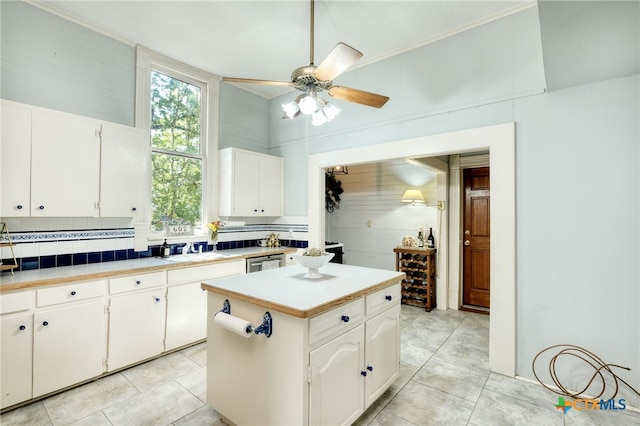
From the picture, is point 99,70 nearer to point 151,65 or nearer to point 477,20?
point 151,65

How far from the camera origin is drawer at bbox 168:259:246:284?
3019 mm

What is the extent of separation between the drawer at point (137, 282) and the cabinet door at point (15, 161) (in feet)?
2.74

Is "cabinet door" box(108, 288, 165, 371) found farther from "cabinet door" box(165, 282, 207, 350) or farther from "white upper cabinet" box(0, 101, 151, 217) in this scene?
"white upper cabinet" box(0, 101, 151, 217)

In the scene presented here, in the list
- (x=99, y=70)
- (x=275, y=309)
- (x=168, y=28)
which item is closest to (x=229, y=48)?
(x=168, y=28)

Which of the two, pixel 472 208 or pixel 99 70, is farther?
pixel 472 208

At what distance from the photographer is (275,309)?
5.26ft

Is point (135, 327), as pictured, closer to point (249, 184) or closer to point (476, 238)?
point (249, 184)

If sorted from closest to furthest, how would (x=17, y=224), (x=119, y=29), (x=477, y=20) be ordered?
(x=17, y=224), (x=477, y=20), (x=119, y=29)

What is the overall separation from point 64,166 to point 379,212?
14.6 feet

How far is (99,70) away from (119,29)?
0.45 meters

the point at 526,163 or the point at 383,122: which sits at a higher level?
the point at 383,122

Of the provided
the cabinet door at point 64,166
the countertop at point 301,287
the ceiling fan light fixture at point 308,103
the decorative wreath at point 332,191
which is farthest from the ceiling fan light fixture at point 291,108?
the decorative wreath at point 332,191

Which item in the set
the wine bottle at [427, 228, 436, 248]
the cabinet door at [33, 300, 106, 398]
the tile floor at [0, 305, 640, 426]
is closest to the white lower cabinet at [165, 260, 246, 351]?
the tile floor at [0, 305, 640, 426]

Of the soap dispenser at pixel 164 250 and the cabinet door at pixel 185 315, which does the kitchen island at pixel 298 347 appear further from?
the soap dispenser at pixel 164 250
